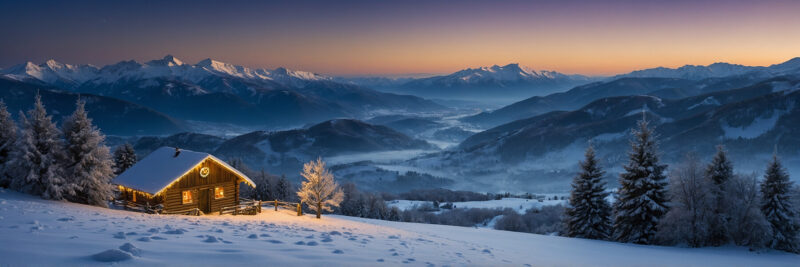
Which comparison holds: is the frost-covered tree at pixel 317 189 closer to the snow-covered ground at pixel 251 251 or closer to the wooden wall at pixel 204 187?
the wooden wall at pixel 204 187

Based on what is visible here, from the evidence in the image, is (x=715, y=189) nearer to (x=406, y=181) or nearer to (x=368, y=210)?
(x=368, y=210)

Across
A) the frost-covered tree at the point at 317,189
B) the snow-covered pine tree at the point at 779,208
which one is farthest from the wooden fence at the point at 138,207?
the snow-covered pine tree at the point at 779,208

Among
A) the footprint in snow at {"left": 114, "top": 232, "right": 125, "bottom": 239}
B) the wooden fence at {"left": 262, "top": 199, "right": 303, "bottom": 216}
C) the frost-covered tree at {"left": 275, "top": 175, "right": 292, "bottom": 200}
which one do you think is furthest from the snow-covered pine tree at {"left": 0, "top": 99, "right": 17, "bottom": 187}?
the frost-covered tree at {"left": 275, "top": 175, "right": 292, "bottom": 200}

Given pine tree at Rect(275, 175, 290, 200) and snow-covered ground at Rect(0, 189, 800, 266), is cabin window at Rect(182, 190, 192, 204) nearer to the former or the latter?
snow-covered ground at Rect(0, 189, 800, 266)

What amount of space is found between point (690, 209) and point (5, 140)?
163 feet

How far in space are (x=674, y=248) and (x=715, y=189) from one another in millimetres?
4840

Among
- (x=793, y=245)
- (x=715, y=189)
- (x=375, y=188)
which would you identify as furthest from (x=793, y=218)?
(x=375, y=188)

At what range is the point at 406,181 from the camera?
178 metres

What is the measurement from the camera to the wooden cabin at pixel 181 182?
96.5 ft

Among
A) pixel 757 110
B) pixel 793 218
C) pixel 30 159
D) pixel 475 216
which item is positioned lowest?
pixel 475 216

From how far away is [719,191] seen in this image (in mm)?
25484

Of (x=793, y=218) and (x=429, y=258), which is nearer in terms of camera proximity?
(x=429, y=258)

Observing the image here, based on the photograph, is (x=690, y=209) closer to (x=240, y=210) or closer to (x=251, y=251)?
(x=251, y=251)

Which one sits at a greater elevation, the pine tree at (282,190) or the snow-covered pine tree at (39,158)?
the snow-covered pine tree at (39,158)
